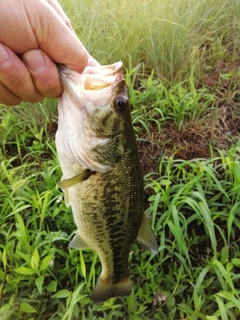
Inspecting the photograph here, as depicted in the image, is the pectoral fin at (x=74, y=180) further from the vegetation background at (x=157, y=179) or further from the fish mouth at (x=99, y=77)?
the vegetation background at (x=157, y=179)

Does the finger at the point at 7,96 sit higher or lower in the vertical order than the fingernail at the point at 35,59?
lower

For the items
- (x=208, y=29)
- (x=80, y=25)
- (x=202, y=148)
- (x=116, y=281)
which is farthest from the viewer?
(x=208, y=29)

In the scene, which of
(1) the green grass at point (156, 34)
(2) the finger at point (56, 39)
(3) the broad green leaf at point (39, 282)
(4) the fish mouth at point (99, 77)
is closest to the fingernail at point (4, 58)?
(2) the finger at point (56, 39)

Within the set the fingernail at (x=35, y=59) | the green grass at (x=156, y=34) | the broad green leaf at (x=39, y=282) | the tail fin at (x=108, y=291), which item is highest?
the fingernail at (x=35, y=59)

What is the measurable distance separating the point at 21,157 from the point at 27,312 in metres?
1.33

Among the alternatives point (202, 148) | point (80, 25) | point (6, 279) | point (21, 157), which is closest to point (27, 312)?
point (6, 279)

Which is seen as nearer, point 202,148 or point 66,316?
point 66,316

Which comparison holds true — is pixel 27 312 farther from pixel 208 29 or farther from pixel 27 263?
pixel 208 29

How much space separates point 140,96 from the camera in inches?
134

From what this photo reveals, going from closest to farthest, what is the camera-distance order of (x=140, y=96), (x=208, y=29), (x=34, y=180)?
1. (x=34, y=180)
2. (x=140, y=96)
3. (x=208, y=29)

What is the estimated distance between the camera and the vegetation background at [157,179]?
7.53ft

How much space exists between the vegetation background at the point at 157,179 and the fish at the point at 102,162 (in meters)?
0.52

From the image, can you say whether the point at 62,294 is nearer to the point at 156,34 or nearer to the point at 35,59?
the point at 35,59

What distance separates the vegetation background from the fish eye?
1.04m
